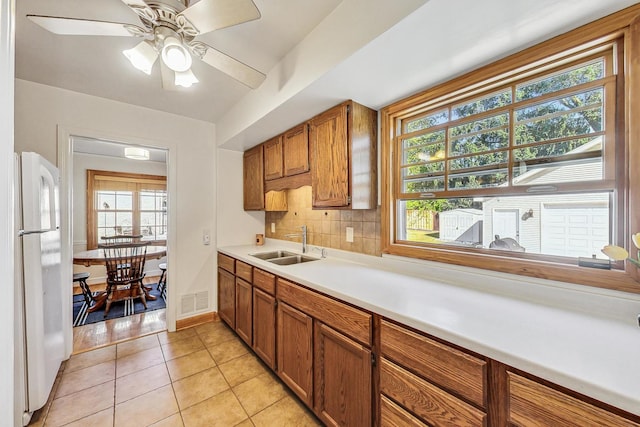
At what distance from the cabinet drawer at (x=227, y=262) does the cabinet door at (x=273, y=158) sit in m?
0.94

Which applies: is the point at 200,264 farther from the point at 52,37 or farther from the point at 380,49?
the point at 380,49

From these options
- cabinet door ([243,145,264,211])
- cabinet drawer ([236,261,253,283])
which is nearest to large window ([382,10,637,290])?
cabinet drawer ([236,261,253,283])

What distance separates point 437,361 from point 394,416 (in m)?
0.37

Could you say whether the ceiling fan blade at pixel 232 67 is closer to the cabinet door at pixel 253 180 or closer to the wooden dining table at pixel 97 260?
the cabinet door at pixel 253 180

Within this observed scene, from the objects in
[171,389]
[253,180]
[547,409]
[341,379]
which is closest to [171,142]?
[253,180]

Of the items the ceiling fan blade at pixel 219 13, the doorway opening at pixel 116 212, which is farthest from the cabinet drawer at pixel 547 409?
the doorway opening at pixel 116 212

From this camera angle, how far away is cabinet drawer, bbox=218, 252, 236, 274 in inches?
102

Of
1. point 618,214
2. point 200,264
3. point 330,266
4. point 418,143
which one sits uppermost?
point 418,143

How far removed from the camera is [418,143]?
1770 mm

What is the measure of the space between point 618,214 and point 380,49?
4.09ft

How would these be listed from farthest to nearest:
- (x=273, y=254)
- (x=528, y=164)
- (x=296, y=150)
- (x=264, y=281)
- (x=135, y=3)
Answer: (x=273, y=254) → (x=296, y=150) → (x=264, y=281) → (x=528, y=164) → (x=135, y=3)

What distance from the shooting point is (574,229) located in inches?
46.2

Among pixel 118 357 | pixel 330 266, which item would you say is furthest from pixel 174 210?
pixel 330 266

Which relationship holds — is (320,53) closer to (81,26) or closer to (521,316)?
(81,26)
